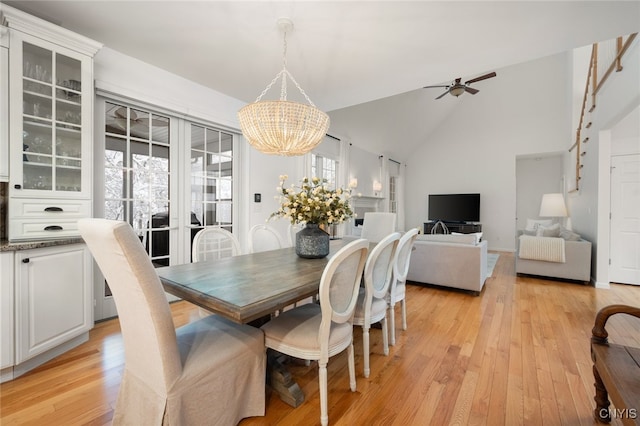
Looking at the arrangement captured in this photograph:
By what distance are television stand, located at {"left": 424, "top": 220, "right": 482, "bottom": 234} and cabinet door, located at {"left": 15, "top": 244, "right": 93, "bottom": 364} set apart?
24.7 ft

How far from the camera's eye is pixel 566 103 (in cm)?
623

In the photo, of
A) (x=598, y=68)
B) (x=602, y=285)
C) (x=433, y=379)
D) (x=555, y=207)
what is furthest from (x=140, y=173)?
(x=555, y=207)

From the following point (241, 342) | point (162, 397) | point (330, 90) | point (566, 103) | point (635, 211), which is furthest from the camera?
point (566, 103)

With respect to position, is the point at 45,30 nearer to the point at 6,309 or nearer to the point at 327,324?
the point at 6,309

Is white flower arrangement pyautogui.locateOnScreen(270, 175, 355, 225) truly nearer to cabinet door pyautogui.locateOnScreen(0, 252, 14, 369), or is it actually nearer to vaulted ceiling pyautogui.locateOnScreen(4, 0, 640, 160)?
vaulted ceiling pyautogui.locateOnScreen(4, 0, 640, 160)

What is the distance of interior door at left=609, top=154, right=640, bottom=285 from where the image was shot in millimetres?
3783

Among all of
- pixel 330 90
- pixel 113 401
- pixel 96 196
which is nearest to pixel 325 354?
pixel 113 401

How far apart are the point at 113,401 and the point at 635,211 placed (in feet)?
20.2

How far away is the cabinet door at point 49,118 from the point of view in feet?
6.01

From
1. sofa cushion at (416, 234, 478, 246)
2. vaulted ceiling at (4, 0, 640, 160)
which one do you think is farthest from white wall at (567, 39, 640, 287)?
sofa cushion at (416, 234, 478, 246)

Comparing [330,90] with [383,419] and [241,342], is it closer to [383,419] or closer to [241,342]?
[241,342]

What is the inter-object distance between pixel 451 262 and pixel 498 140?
5368 mm

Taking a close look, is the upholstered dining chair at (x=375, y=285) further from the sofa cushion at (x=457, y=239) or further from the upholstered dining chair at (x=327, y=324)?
the sofa cushion at (x=457, y=239)

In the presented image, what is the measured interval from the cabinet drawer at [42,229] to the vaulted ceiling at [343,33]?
1.55 m
